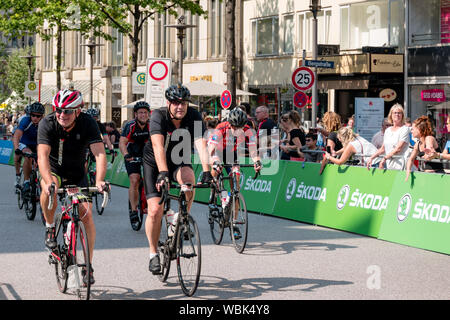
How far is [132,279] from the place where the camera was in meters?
8.73

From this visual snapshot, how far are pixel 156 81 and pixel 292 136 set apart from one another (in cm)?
356

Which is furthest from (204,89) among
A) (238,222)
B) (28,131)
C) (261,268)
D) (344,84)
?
(261,268)

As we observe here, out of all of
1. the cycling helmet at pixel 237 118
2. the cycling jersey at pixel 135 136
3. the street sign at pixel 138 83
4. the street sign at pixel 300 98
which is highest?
the street sign at pixel 138 83

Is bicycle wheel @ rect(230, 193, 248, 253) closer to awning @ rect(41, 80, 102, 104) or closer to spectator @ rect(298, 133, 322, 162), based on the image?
spectator @ rect(298, 133, 322, 162)

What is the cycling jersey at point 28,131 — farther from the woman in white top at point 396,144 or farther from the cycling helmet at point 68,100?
the cycling helmet at point 68,100

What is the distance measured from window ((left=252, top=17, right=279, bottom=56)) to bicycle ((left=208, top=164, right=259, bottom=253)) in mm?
26741

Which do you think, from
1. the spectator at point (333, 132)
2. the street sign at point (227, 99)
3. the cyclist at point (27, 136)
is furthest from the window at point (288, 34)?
the cyclist at point (27, 136)

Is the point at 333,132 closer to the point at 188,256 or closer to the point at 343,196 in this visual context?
the point at 343,196

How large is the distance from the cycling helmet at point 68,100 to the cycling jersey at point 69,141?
0.25 meters

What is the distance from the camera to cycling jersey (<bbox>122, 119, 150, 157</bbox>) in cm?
1306

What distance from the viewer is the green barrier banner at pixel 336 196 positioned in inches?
490

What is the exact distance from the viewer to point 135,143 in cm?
1316
